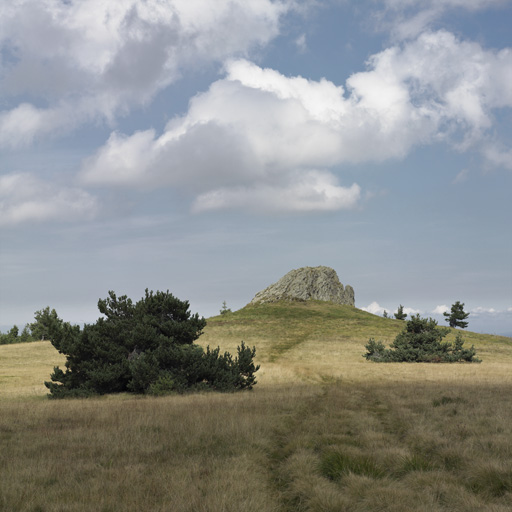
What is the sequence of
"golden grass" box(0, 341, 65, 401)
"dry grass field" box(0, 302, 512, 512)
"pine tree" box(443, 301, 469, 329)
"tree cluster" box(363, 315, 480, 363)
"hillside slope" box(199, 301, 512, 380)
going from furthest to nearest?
1. "pine tree" box(443, 301, 469, 329)
2. "tree cluster" box(363, 315, 480, 363)
3. "hillside slope" box(199, 301, 512, 380)
4. "golden grass" box(0, 341, 65, 401)
5. "dry grass field" box(0, 302, 512, 512)

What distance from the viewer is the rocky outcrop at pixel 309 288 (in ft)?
356

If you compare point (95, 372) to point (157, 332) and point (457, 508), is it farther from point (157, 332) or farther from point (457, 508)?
point (457, 508)

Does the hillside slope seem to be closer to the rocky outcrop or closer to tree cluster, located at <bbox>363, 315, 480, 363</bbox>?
tree cluster, located at <bbox>363, 315, 480, 363</bbox>

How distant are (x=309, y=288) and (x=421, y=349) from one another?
232 feet

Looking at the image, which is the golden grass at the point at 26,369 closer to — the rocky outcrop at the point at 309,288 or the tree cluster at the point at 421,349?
the tree cluster at the point at 421,349

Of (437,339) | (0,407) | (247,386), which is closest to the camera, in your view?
(0,407)

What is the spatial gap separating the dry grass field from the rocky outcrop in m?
89.6

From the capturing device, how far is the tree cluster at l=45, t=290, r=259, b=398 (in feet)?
65.2

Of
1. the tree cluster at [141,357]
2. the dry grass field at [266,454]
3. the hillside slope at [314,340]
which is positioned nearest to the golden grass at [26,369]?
the tree cluster at [141,357]

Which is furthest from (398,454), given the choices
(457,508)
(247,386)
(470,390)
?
(247,386)

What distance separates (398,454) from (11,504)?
257 inches

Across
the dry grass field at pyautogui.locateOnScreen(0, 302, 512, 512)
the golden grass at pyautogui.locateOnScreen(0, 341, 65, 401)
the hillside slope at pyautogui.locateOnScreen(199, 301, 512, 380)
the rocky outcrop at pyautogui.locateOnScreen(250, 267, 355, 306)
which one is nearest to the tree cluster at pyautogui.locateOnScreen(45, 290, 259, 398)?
the golden grass at pyautogui.locateOnScreen(0, 341, 65, 401)

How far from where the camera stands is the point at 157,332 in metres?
21.7

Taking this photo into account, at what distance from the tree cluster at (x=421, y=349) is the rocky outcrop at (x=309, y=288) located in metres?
60.7
